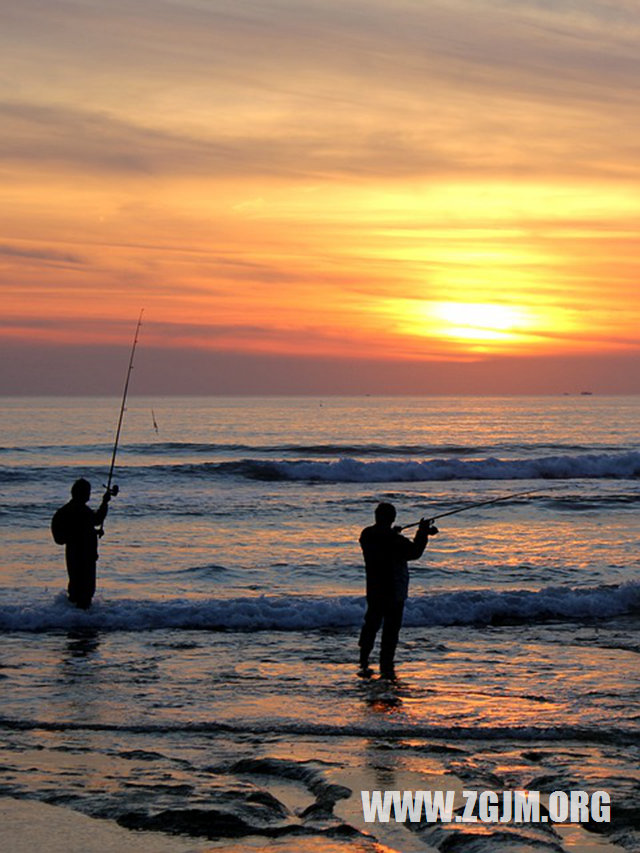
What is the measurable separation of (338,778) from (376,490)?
92.4 ft

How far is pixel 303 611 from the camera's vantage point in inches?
482

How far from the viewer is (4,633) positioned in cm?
1123

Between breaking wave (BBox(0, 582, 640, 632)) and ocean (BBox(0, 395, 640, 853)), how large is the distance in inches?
1.4

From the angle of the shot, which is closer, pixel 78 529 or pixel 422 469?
pixel 78 529

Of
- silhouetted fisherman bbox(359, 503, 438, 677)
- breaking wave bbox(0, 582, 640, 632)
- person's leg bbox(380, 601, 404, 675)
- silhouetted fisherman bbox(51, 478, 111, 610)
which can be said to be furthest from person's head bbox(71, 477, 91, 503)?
person's leg bbox(380, 601, 404, 675)

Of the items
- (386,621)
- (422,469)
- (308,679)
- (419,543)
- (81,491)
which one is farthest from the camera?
(422,469)

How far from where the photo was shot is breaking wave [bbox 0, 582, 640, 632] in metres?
11.7

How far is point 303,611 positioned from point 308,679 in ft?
10.5

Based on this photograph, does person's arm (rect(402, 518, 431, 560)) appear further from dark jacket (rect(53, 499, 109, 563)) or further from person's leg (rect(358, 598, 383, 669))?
dark jacket (rect(53, 499, 109, 563))

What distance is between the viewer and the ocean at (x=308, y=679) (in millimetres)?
5500

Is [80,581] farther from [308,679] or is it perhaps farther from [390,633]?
[390,633]

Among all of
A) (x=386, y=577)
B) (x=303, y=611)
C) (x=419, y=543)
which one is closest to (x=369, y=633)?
(x=386, y=577)

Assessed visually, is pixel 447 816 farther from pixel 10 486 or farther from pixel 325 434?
pixel 325 434

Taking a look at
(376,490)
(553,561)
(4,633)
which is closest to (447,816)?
(4,633)
